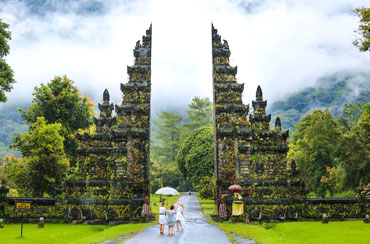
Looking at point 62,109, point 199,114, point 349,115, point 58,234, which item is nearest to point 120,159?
point 58,234

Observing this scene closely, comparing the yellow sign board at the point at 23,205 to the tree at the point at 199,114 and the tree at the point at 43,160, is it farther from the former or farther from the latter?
the tree at the point at 199,114

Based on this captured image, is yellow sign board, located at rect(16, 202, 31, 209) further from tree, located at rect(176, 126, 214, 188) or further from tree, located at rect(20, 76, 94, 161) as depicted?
tree, located at rect(176, 126, 214, 188)

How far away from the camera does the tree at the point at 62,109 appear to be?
37.1 m

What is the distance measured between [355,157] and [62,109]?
32.7 metres

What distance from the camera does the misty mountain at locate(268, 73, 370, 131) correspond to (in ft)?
463

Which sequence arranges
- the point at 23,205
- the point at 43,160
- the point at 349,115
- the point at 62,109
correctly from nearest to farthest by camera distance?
the point at 23,205, the point at 43,160, the point at 62,109, the point at 349,115

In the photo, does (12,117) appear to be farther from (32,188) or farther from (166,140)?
(32,188)

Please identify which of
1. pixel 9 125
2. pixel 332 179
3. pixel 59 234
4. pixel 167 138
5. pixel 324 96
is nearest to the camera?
pixel 59 234

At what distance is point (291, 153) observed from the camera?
1866 inches

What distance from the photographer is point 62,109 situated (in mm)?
37406

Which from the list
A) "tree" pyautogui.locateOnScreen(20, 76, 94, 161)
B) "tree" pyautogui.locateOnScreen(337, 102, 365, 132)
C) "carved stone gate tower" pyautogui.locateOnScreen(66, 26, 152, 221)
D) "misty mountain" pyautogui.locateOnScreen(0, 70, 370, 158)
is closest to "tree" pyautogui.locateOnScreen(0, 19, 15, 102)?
"carved stone gate tower" pyautogui.locateOnScreen(66, 26, 152, 221)

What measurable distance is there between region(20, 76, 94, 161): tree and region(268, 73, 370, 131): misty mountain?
111m

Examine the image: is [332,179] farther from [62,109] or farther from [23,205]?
[23,205]

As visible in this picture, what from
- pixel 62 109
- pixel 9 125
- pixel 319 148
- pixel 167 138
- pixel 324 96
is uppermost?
pixel 324 96
